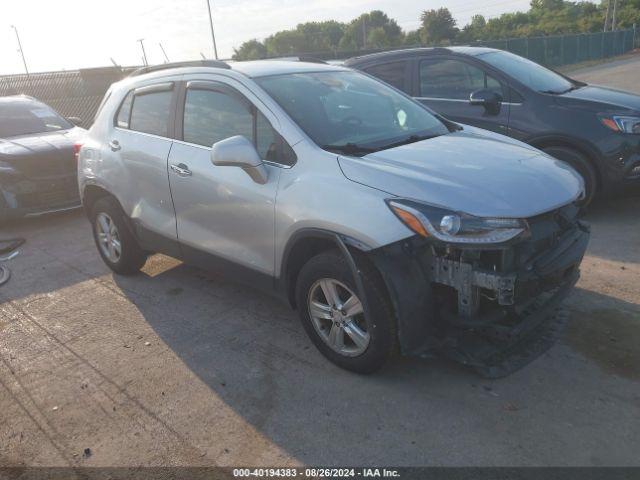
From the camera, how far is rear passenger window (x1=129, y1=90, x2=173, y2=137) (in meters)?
4.40

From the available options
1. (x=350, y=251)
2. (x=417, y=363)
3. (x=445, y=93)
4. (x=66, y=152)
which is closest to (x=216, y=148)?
(x=350, y=251)

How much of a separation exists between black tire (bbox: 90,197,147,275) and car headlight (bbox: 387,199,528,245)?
298 cm

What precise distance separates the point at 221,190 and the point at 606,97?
14.7ft

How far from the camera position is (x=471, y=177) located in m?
3.10

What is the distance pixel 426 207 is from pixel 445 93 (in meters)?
4.16

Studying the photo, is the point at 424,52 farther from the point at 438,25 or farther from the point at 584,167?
the point at 438,25

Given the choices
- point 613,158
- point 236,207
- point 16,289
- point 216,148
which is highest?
point 216,148

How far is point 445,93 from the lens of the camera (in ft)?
21.8

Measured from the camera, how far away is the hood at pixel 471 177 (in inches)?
115

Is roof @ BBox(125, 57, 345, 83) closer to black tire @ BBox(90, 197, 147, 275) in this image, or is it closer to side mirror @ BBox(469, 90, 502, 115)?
black tire @ BBox(90, 197, 147, 275)

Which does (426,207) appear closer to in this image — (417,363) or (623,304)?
(417,363)

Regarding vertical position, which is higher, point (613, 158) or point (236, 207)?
point (236, 207)

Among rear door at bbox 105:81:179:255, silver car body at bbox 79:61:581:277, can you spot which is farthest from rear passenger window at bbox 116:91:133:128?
silver car body at bbox 79:61:581:277

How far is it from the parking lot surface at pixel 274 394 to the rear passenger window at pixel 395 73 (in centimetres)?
338
